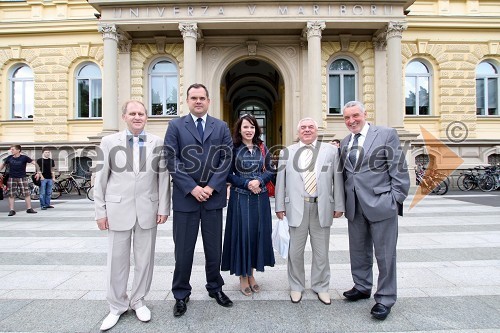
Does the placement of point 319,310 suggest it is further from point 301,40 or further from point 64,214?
point 301,40

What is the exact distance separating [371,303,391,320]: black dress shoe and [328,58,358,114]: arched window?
14157 millimetres

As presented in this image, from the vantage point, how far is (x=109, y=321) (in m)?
3.01

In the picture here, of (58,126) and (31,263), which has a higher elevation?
(58,126)

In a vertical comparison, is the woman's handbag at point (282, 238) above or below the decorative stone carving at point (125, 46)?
below

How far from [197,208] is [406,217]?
7.06 m

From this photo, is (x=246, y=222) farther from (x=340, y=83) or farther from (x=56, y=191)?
(x=340, y=83)

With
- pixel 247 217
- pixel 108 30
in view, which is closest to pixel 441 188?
pixel 247 217

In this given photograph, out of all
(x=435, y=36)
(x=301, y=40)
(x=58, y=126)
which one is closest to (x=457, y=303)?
(x=301, y=40)

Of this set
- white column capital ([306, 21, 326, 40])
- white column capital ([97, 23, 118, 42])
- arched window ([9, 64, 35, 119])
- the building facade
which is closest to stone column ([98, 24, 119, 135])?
white column capital ([97, 23, 118, 42])

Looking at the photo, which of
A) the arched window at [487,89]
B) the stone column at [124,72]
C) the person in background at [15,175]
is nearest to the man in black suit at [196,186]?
the person in background at [15,175]

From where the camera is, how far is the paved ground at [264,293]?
3020mm

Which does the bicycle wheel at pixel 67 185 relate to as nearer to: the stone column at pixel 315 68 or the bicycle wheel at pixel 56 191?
the bicycle wheel at pixel 56 191

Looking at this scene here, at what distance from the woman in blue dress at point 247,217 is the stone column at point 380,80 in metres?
A: 13.3

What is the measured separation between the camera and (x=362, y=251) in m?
3.59
